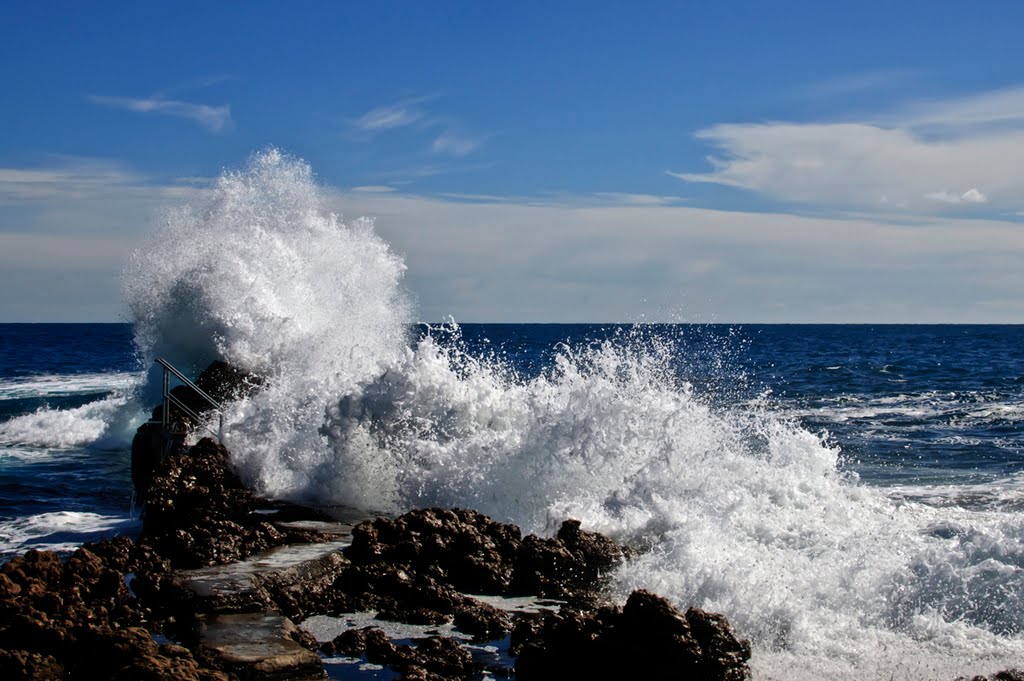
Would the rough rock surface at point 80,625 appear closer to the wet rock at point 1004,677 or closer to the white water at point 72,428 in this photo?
the wet rock at point 1004,677

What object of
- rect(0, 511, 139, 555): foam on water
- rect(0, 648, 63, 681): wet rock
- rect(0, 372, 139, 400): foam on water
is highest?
rect(0, 648, 63, 681): wet rock

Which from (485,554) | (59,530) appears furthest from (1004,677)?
(59,530)

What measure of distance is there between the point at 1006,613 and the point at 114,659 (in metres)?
5.42

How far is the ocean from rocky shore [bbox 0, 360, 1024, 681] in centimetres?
67

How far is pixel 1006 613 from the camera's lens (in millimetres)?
7148

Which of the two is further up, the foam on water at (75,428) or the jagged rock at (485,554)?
the jagged rock at (485,554)

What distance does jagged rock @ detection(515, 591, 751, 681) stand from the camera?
594 cm

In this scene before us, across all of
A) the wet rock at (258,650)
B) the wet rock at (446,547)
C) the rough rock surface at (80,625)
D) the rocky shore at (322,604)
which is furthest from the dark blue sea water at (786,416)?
the wet rock at (258,650)

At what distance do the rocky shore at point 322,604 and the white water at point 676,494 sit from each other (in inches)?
28.2

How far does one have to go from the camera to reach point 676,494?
1031 centimetres

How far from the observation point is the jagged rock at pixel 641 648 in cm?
594

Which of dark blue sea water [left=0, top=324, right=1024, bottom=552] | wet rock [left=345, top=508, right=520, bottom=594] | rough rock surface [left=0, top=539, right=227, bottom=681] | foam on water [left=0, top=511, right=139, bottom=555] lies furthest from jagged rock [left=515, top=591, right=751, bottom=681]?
dark blue sea water [left=0, top=324, right=1024, bottom=552]

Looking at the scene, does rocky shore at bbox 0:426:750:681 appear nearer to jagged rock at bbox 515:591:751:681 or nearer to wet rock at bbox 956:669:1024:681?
jagged rock at bbox 515:591:751:681

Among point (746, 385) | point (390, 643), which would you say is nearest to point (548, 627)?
point (390, 643)
